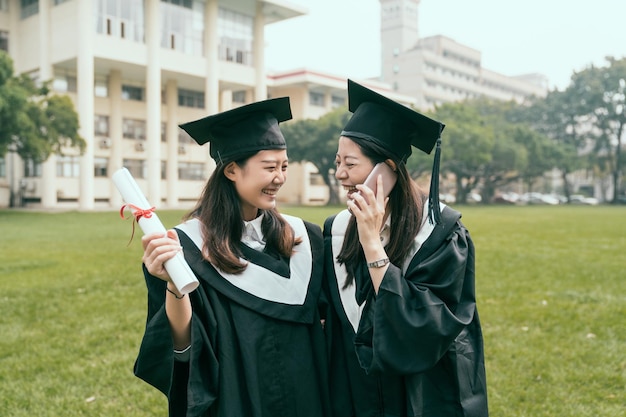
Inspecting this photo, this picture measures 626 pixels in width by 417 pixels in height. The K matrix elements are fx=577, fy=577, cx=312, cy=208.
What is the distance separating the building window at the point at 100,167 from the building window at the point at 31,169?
303 cm

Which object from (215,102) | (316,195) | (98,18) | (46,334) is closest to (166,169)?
(215,102)

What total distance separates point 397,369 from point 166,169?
35647 mm

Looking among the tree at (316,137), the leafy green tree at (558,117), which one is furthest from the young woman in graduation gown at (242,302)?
the leafy green tree at (558,117)

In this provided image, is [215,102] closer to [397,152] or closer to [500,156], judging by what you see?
[500,156]

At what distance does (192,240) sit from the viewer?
7.49ft

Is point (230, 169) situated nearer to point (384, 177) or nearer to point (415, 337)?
point (384, 177)

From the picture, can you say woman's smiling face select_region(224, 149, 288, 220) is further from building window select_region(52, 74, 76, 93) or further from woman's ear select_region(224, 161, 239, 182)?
building window select_region(52, 74, 76, 93)

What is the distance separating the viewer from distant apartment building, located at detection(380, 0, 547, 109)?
7175cm

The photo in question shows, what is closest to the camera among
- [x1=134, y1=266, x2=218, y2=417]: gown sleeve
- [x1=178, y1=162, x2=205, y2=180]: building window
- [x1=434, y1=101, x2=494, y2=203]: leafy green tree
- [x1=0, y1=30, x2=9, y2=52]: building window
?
[x1=134, y1=266, x2=218, y2=417]: gown sleeve

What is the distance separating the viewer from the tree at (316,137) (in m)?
37.4

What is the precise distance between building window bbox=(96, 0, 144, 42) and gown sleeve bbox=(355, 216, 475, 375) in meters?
31.1

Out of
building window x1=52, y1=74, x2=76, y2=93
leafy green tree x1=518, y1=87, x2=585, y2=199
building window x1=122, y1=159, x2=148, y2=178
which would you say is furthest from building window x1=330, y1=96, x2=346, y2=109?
leafy green tree x1=518, y1=87, x2=585, y2=199

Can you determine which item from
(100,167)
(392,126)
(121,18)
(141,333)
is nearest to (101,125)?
(100,167)

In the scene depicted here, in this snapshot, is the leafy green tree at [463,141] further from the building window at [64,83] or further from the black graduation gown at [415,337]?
the black graduation gown at [415,337]
